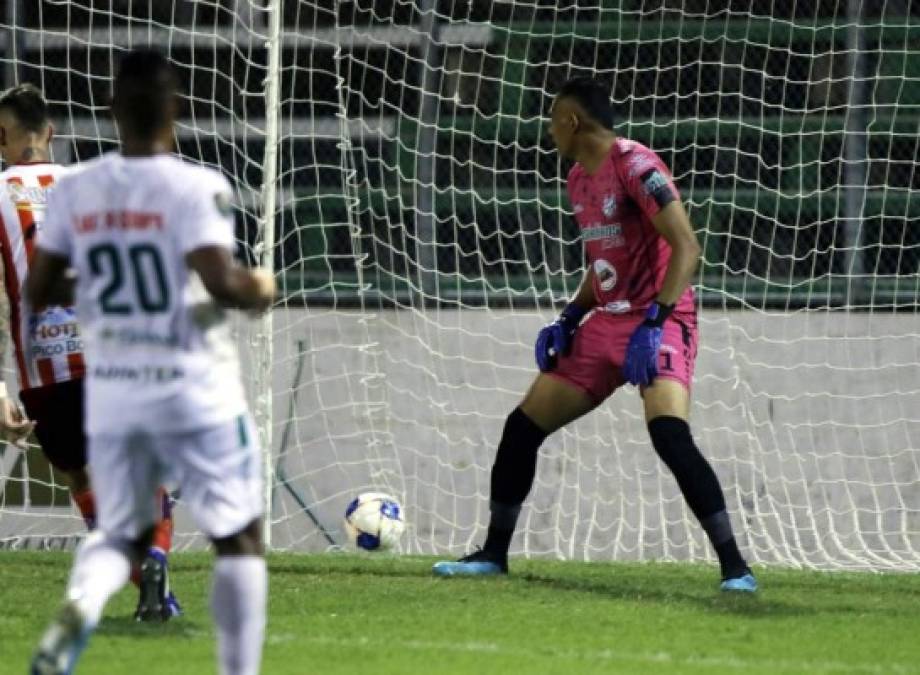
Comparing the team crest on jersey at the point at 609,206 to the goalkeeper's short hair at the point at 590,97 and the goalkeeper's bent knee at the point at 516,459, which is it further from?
the goalkeeper's bent knee at the point at 516,459

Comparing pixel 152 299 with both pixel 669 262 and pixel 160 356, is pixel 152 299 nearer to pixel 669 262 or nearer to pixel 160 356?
pixel 160 356

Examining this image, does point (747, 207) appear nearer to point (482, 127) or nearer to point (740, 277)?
point (740, 277)

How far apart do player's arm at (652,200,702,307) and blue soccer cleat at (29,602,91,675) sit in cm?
331

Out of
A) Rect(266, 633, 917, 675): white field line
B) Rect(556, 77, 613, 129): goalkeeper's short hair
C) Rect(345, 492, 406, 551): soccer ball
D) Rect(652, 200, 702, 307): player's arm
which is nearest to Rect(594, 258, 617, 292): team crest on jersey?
Rect(652, 200, 702, 307): player's arm

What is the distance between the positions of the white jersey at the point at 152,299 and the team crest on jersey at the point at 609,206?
3.14 m

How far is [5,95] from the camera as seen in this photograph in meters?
6.85

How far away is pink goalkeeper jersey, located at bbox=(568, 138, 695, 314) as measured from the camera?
734 cm

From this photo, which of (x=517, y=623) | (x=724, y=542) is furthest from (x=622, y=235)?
(x=517, y=623)

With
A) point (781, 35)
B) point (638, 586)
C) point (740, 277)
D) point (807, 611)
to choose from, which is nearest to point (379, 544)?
point (638, 586)

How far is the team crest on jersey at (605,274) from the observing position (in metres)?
7.48

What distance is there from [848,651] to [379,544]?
10.6 ft

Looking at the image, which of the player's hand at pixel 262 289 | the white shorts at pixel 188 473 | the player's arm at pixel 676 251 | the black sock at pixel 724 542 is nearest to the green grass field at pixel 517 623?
the black sock at pixel 724 542

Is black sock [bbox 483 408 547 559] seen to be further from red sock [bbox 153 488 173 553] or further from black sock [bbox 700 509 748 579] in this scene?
red sock [bbox 153 488 173 553]

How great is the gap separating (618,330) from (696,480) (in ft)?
2.35
